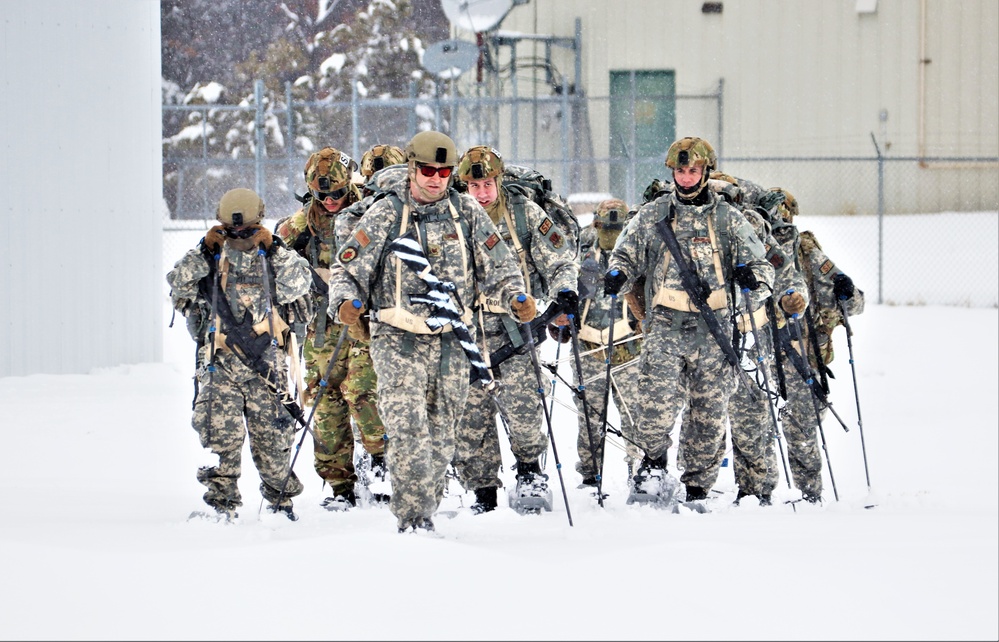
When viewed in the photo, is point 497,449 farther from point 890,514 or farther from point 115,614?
point 115,614

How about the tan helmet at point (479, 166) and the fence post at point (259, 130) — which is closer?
the tan helmet at point (479, 166)

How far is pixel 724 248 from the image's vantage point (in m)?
7.52

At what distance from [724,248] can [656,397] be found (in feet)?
3.00

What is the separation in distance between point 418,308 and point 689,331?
1.82 m

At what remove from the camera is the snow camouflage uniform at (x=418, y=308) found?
6.25m

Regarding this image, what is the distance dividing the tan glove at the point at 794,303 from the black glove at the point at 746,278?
1.46 ft

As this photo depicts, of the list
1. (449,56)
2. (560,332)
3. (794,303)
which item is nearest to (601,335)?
(560,332)

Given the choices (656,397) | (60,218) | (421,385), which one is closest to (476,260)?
(421,385)

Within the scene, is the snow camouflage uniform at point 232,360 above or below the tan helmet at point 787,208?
below

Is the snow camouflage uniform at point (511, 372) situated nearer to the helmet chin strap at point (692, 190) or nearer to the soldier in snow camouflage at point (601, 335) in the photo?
the helmet chin strap at point (692, 190)

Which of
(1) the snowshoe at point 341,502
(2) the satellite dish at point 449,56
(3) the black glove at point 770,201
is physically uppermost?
(2) the satellite dish at point 449,56

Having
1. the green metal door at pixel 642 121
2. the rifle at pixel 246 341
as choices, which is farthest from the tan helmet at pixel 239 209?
the green metal door at pixel 642 121

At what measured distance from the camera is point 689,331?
7453 millimetres

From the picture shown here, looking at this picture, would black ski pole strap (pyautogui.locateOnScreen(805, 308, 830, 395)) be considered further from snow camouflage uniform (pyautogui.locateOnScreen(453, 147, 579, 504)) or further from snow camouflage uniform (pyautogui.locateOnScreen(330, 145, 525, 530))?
snow camouflage uniform (pyautogui.locateOnScreen(330, 145, 525, 530))
